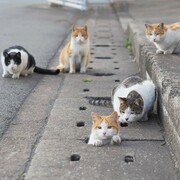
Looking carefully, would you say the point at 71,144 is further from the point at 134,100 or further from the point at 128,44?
the point at 128,44

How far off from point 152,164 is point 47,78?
3.52 metres

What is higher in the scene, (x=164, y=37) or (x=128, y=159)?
(x=164, y=37)

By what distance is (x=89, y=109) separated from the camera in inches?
196

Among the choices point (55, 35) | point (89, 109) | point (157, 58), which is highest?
point (157, 58)

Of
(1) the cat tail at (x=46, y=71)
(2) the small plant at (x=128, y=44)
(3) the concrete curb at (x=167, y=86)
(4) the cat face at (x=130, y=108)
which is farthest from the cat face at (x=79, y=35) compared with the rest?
(4) the cat face at (x=130, y=108)

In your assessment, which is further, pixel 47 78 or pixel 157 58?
pixel 47 78

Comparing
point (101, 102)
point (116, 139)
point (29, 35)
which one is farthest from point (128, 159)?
point (29, 35)

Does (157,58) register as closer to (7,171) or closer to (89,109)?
(89,109)

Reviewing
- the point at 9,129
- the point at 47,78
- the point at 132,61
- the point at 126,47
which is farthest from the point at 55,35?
the point at 9,129

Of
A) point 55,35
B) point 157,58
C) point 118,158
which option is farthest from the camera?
point 55,35

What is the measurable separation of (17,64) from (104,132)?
309cm

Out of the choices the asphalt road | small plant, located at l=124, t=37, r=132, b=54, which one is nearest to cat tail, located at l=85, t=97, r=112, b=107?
the asphalt road

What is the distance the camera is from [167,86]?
165 inches

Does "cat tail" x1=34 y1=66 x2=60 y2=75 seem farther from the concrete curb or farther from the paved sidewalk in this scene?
the concrete curb
